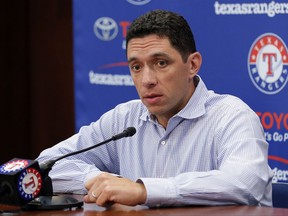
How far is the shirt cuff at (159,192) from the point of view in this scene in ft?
8.70

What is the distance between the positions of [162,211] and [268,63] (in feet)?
4.98

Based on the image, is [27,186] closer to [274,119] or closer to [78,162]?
[78,162]

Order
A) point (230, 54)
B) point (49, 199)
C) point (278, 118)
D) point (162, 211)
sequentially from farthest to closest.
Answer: point (230, 54) → point (278, 118) → point (49, 199) → point (162, 211)

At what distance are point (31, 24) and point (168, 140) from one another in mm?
2943

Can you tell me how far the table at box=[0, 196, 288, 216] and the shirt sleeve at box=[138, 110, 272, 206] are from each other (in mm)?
40

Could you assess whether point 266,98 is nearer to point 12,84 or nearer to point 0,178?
point 0,178

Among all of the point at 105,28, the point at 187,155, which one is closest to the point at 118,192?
the point at 187,155

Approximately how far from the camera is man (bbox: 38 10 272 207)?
8.82ft

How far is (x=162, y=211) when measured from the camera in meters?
2.61

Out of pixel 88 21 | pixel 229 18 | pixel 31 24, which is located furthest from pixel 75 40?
pixel 31 24

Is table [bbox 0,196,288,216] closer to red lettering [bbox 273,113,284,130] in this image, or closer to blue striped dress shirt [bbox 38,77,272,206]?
blue striped dress shirt [bbox 38,77,272,206]

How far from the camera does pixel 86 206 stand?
2.77 meters

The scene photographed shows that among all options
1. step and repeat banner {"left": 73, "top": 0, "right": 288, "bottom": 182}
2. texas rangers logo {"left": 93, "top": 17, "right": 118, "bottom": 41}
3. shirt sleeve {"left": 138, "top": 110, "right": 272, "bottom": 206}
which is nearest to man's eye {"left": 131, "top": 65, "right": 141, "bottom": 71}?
shirt sleeve {"left": 138, "top": 110, "right": 272, "bottom": 206}

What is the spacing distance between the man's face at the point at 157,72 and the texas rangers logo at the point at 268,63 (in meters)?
0.83
